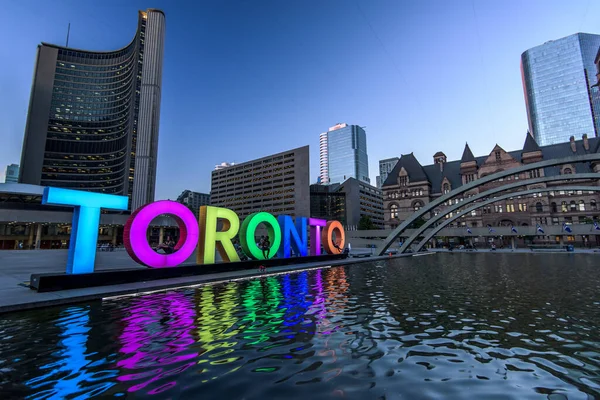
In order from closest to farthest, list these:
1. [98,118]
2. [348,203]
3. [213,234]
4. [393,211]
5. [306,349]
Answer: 1. [306,349]
2. [213,234]
3. [393,211]
4. [98,118]
5. [348,203]

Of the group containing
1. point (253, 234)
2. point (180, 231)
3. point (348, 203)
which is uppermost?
point (348, 203)

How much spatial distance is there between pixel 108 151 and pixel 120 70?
42.3 metres

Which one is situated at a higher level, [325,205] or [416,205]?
[325,205]

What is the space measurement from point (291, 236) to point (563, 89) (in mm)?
230898

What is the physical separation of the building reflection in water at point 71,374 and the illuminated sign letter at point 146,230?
7.75 m

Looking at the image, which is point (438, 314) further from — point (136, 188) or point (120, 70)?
point (120, 70)

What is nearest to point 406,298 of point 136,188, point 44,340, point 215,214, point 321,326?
point 321,326

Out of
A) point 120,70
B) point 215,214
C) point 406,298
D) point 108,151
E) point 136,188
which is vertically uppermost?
point 120,70

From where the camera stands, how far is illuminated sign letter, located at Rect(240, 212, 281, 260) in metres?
19.9

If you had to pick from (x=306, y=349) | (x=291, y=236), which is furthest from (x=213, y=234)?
(x=306, y=349)

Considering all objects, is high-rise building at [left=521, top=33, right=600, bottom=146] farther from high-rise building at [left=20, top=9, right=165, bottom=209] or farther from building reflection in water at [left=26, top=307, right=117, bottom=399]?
building reflection in water at [left=26, top=307, right=117, bottom=399]

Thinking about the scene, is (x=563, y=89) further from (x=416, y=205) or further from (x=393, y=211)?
(x=393, y=211)

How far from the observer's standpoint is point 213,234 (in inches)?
711

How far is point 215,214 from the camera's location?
17.8 meters
